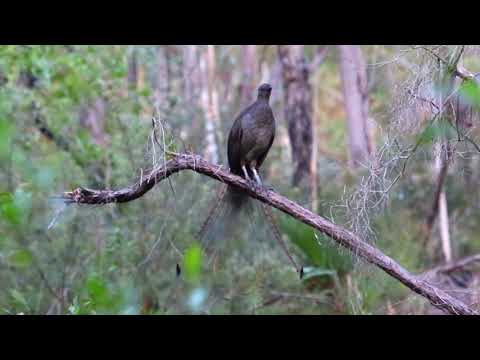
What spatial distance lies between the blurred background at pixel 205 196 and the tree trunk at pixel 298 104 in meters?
0.02

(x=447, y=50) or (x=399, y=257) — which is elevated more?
(x=447, y=50)

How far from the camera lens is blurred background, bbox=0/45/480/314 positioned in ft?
14.4

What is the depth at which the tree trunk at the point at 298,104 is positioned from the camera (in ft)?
34.0

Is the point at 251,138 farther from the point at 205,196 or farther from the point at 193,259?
the point at 205,196

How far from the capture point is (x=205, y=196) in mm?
7770

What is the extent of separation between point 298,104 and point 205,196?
305 cm

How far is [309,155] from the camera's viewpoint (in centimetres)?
1035

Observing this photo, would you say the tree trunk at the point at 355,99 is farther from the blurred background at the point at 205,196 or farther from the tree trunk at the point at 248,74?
the tree trunk at the point at 248,74

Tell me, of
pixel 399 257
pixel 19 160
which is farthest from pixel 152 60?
pixel 399 257

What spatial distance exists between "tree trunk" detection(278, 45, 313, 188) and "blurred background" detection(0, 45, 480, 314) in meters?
0.02

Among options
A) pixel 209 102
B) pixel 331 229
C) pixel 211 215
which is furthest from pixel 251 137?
pixel 209 102

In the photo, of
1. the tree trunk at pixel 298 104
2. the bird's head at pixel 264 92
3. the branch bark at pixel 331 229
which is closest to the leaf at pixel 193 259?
the branch bark at pixel 331 229
